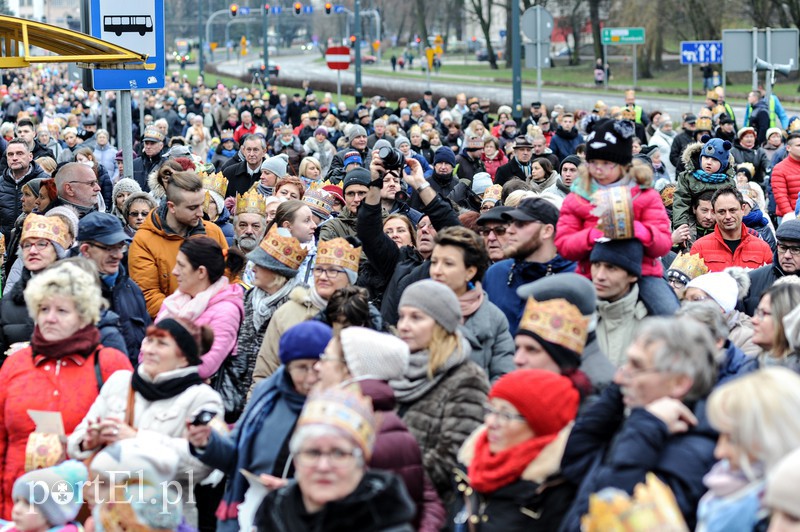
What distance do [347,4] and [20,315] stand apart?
12619cm

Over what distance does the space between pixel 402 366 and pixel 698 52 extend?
1120 inches

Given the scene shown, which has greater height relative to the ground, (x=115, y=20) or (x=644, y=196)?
(x=115, y=20)

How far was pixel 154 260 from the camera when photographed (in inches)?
344

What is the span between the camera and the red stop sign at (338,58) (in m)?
36.3

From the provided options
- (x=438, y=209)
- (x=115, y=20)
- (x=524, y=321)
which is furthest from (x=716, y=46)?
(x=524, y=321)

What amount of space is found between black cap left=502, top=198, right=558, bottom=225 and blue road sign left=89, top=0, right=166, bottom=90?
537cm

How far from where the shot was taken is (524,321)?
5.77 m

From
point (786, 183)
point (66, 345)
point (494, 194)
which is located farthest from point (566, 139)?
point (66, 345)

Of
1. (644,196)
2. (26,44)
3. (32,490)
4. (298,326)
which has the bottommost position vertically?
(32,490)

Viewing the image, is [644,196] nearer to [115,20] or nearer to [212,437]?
[212,437]

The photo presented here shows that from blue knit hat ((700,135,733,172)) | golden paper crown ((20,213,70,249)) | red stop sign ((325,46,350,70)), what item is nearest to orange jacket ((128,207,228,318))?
golden paper crown ((20,213,70,249))

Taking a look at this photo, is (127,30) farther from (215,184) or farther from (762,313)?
(762,313)

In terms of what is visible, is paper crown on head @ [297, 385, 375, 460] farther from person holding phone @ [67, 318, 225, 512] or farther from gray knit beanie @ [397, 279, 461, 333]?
person holding phone @ [67, 318, 225, 512]

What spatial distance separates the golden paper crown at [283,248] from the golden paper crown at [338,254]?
46 centimetres
